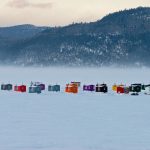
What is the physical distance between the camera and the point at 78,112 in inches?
1907

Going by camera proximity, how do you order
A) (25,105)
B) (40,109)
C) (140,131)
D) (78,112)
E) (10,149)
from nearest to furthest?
(10,149)
(140,131)
(78,112)
(40,109)
(25,105)

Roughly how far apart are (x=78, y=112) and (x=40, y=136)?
652 inches

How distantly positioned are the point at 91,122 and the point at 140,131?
6236 millimetres

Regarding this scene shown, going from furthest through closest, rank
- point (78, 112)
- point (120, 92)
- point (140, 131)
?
point (120, 92), point (78, 112), point (140, 131)

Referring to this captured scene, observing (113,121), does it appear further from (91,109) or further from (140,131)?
(91,109)

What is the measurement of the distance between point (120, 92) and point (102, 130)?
47390mm

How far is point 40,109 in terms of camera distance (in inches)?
2044

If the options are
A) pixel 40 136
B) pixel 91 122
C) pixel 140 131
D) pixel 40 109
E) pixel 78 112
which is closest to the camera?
pixel 40 136

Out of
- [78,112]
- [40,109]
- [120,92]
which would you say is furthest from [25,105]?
[120,92]

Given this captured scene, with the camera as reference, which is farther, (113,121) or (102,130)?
(113,121)

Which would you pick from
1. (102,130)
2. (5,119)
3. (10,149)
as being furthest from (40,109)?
(10,149)

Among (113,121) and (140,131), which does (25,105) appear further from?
(140,131)

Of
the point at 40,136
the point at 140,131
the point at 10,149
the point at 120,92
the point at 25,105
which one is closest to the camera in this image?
the point at 10,149

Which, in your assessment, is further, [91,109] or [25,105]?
[25,105]
